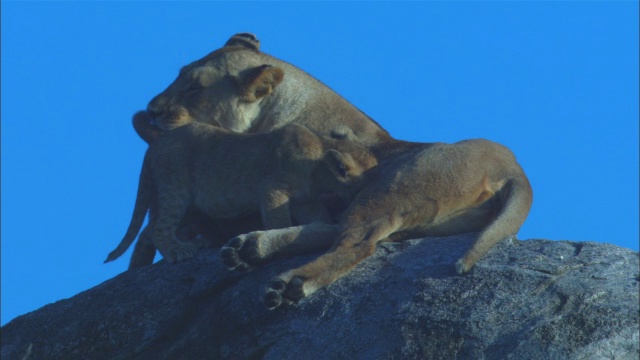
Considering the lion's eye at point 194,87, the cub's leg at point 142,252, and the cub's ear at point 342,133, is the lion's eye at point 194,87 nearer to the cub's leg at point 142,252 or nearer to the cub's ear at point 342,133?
the cub's ear at point 342,133

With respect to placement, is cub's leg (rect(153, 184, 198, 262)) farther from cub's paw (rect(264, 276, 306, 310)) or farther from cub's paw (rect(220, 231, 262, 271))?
cub's paw (rect(264, 276, 306, 310))

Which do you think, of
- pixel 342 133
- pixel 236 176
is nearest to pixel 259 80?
pixel 342 133

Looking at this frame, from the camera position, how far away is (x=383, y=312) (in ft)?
34.7

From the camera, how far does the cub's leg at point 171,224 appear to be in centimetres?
1254

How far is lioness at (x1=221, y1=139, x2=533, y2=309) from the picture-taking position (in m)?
11.5

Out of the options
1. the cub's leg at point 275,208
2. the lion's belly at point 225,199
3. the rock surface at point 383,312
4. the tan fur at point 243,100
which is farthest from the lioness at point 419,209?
the tan fur at point 243,100

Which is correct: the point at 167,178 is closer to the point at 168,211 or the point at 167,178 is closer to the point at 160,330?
the point at 168,211

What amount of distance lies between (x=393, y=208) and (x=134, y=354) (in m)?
2.56

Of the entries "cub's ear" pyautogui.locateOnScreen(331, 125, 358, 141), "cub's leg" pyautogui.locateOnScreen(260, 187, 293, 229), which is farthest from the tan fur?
"cub's leg" pyautogui.locateOnScreen(260, 187, 293, 229)

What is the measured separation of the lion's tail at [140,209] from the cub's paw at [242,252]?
80.1 inches

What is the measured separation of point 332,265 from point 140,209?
2924mm

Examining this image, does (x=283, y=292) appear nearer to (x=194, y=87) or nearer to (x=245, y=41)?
(x=194, y=87)

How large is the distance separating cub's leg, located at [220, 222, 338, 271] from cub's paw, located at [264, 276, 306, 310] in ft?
2.24

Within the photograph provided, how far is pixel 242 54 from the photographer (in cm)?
1451
